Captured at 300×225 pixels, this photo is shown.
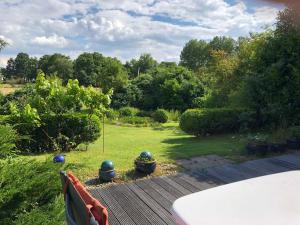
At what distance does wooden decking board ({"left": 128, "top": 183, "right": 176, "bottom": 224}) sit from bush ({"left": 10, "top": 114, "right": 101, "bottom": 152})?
445 cm

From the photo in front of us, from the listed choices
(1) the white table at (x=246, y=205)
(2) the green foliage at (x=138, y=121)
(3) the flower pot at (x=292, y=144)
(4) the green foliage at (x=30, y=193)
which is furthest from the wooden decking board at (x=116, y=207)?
(2) the green foliage at (x=138, y=121)

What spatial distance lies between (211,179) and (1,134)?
13.4 feet

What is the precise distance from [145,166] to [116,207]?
1628mm

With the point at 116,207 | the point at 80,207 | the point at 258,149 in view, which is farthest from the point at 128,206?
the point at 258,149

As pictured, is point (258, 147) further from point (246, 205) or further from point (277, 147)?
point (246, 205)

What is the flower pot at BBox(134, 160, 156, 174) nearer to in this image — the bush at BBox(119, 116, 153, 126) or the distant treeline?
the distant treeline

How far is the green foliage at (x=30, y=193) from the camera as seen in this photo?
2.75 m

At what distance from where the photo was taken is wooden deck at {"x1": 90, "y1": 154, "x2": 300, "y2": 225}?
4.79 meters

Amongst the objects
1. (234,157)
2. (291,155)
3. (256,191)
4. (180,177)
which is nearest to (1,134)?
(256,191)

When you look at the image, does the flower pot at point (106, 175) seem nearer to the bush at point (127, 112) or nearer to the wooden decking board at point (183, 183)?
the wooden decking board at point (183, 183)

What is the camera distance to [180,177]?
6430 millimetres

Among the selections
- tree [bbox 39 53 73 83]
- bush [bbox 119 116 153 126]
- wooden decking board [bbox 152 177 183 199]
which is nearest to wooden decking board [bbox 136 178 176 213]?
wooden decking board [bbox 152 177 183 199]

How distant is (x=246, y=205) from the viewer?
2.12 meters

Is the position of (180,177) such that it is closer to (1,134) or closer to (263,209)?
(1,134)
